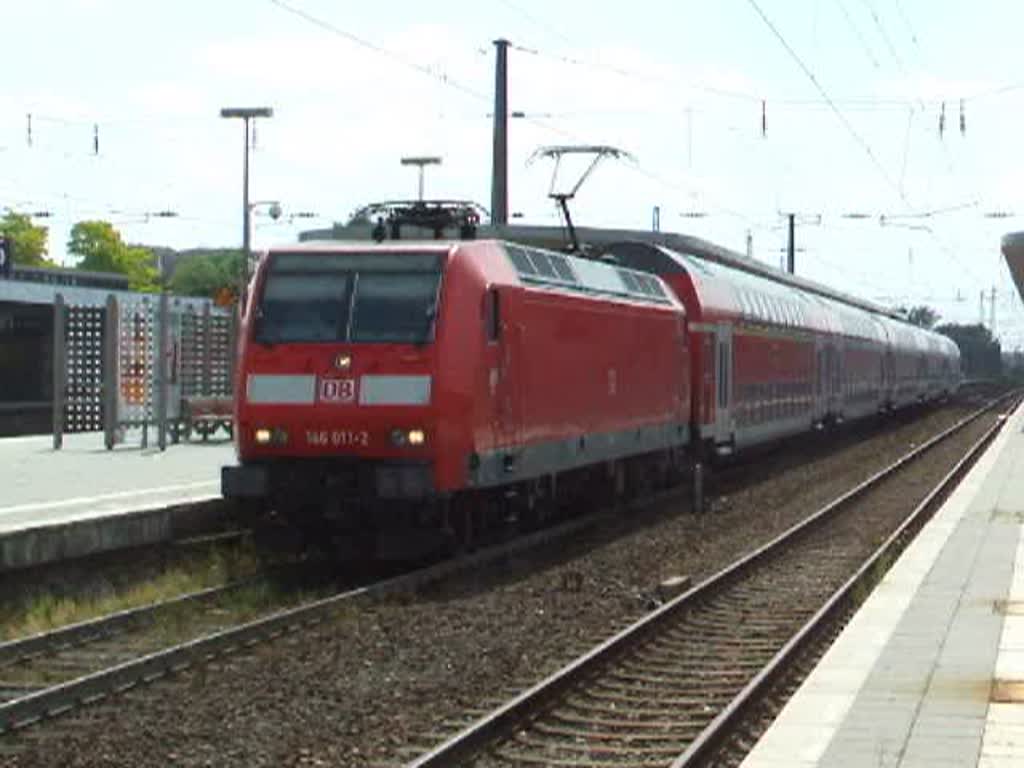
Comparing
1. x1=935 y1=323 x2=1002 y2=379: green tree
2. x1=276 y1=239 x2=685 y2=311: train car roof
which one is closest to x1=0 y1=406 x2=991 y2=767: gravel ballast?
x1=276 y1=239 x2=685 y2=311: train car roof

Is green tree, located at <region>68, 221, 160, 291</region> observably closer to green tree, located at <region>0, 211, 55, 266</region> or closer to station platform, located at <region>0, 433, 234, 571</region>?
green tree, located at <region>0, 211, 55, 266</region>

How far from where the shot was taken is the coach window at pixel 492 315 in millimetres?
14906

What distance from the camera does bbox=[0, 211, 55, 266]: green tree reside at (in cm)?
10762

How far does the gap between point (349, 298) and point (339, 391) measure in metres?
0.90

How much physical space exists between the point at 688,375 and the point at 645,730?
15044 mm

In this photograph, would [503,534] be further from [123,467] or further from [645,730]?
[645,730]

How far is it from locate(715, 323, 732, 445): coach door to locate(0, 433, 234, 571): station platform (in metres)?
7.47

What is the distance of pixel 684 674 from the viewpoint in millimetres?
10977

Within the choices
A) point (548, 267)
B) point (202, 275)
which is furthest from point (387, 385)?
point (202, 275)

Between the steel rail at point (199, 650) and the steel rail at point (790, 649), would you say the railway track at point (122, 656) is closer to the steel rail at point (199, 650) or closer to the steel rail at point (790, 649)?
the steel rail at point (199, 650)

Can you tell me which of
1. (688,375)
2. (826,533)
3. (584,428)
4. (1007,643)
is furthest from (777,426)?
(1007,643)

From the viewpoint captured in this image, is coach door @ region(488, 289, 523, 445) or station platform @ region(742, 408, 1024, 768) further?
coach door @ region(488, 289, 523, 445)

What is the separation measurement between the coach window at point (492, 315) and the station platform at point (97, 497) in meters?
3.53

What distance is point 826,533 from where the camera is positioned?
65.9 feet
